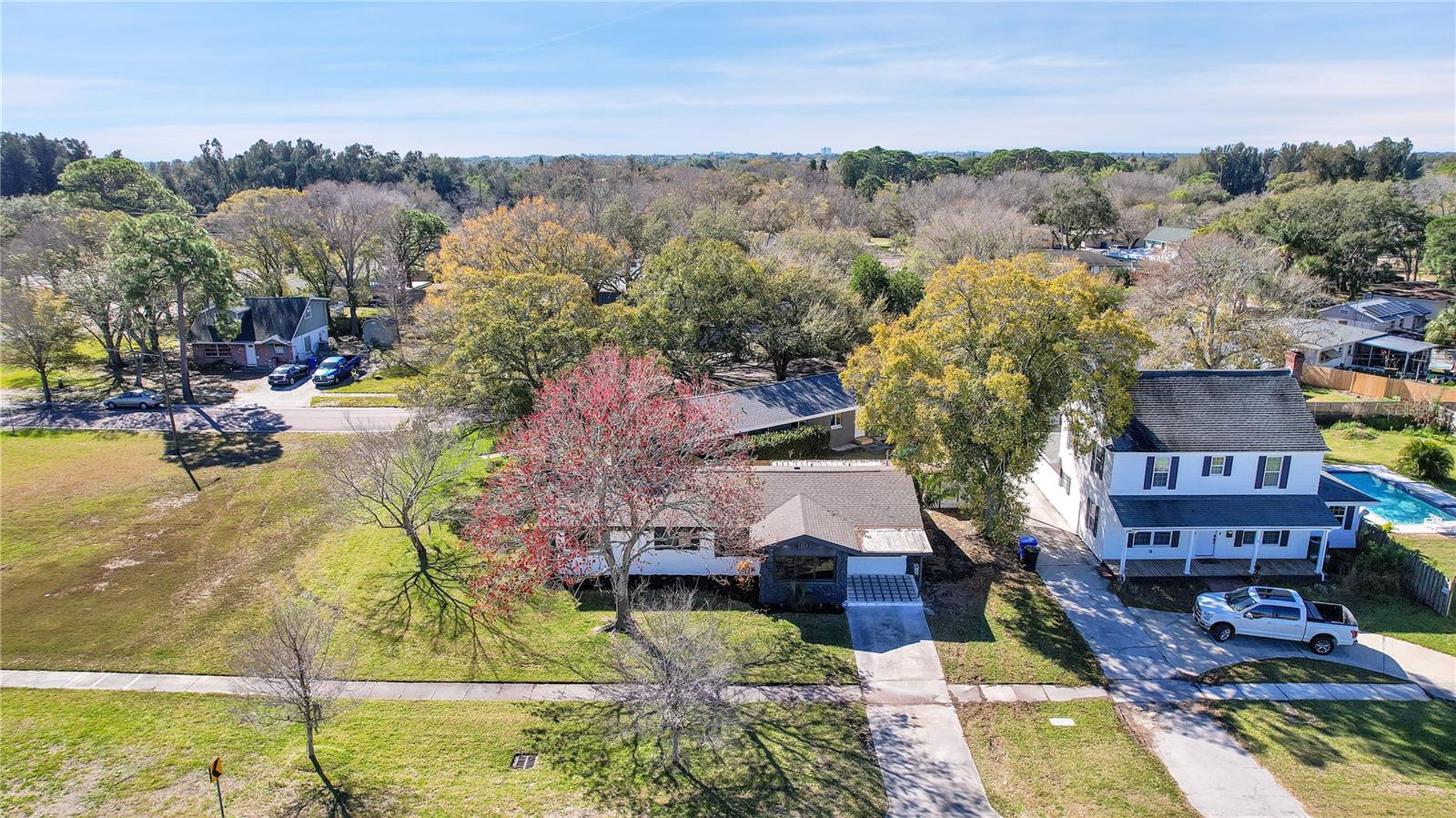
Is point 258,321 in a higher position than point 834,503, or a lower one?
higher

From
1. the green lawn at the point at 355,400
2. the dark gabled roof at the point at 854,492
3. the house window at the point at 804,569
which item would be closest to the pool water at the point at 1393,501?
the dark gabled roof at the point at 854,492

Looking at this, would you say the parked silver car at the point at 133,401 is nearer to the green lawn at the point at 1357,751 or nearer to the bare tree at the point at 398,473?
the bare tree at the point at 398,473

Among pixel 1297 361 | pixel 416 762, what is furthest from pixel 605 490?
pixel 1297 361

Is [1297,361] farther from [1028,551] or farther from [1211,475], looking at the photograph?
[1028,551]

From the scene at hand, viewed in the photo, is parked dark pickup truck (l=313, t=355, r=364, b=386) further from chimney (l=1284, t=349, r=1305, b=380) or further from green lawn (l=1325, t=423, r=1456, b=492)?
chimney (l=1284, t=349, r=1305, b=380)

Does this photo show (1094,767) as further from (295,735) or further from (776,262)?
(776,262)

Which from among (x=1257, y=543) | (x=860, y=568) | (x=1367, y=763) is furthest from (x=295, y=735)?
(x=1257, y=543)
